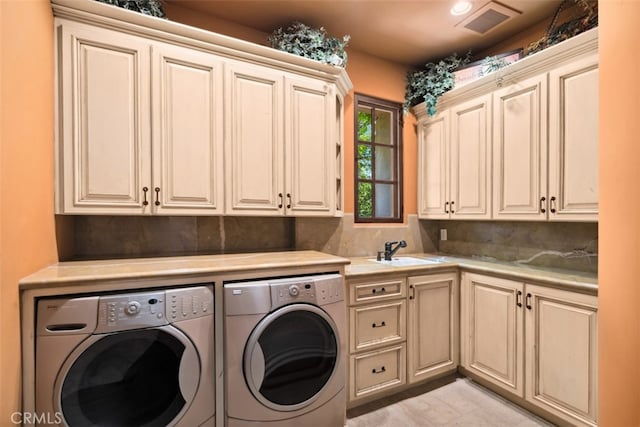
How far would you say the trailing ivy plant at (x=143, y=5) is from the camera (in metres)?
1.66

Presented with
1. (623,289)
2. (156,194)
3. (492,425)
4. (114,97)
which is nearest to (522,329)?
(492,425)

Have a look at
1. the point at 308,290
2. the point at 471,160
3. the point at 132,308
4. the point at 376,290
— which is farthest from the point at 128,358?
the point at 471,160

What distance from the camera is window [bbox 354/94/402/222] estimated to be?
9.41ft

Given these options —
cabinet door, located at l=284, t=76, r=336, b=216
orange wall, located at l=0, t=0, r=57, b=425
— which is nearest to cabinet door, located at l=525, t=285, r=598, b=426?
cabinet door, located at l=284, t=76, r=336, b=216

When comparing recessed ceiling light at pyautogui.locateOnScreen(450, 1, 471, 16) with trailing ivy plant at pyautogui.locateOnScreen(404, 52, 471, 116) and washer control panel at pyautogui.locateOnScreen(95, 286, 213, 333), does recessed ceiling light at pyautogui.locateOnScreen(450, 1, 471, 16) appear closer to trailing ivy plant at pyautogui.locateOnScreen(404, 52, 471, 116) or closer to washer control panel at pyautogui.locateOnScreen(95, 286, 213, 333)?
trailing ivy plant at pyautogui.locateOnScreen(404, 52, 471, 116)

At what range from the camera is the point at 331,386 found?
177 cm

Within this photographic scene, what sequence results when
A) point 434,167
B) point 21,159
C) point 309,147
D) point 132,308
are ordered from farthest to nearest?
point 434,167 < point 309,147 < point 132,308 < point 21,159

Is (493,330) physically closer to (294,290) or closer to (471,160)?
(471,160)

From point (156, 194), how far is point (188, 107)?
560 millimetres

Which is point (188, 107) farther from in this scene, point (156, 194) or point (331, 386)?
point (331, 386)

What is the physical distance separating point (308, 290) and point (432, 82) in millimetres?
2318

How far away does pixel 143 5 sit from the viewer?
173 cm

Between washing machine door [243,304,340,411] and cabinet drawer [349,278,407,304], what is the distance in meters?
0.34

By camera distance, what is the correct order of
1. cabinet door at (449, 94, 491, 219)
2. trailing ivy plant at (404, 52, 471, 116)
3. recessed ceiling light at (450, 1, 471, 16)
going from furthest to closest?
trailing ivy plant at (404, 52, 471, 116) → cabinet door at (449, 94, 491, 219) → recessed ceiling light at (450, 1, 471, 16)
